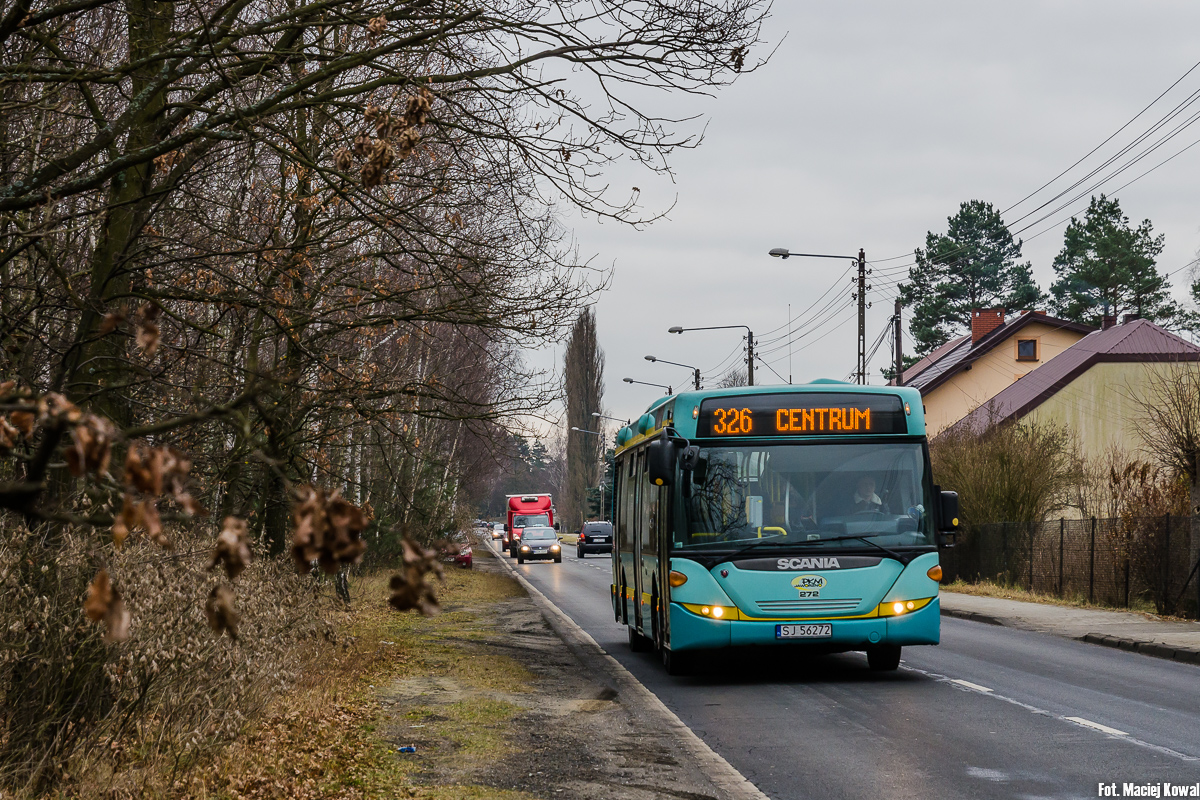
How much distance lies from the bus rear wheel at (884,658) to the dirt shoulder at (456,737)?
2911mm

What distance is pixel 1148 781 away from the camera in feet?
24.7

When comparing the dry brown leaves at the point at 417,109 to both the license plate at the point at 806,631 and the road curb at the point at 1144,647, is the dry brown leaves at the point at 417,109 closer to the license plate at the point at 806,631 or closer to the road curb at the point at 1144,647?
the license plate at the point at 806,631

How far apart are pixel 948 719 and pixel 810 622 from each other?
95.2 inches

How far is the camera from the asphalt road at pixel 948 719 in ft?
25.8

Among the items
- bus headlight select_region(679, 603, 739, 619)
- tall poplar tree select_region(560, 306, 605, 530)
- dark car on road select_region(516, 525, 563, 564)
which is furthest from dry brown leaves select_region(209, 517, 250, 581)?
tall poplar tree select_region(560, 306, 605, 530)

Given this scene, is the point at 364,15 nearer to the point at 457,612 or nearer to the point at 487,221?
the point at 487,221

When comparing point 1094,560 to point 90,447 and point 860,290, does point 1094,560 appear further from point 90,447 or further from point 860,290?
point 90,447

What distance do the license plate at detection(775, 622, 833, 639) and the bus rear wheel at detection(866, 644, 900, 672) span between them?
136 cm

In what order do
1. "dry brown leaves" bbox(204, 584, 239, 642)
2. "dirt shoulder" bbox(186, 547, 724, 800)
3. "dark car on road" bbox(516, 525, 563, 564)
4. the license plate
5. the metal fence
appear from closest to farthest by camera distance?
"dry brown leaves" bbox(204, 584, 239, 642)
"dirt shoulder" bbox(186, 547, 724, 800)
the license plate
the metal fence
"dark car on road" bbox(516, 525, 563, 564)

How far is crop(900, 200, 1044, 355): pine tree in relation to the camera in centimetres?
7656

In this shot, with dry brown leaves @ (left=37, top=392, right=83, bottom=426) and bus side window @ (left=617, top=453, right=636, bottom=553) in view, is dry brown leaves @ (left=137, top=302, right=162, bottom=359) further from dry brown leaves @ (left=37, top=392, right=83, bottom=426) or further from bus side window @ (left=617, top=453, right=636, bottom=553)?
bus side window @ (left=617, top=453, right=636, bottom=553)

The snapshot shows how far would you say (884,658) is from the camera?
1384cm

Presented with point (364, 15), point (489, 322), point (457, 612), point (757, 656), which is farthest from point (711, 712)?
point (457, 612)

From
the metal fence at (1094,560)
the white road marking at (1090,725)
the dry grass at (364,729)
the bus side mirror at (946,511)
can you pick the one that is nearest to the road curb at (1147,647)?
the metal fence at (1094,560)
